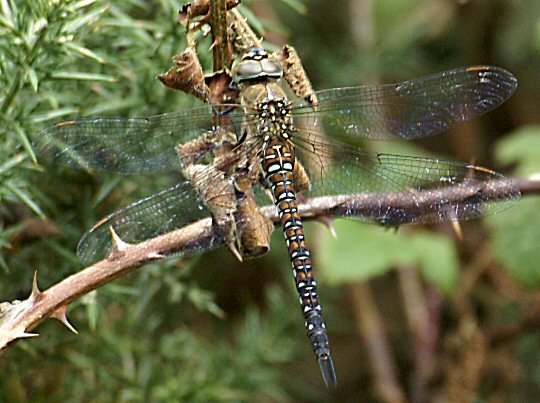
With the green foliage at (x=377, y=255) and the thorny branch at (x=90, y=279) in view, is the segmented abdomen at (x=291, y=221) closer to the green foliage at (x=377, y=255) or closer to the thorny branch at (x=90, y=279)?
the thorny branch at (x=90, y=279)

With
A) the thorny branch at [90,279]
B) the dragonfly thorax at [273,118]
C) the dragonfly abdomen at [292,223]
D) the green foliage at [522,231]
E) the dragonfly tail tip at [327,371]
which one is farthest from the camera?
the green foliage at [522,231]

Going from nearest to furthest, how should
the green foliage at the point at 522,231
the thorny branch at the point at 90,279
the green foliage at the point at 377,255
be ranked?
1. the thorny branch at the point at 90,279
2. the green foliage at the point at 522,231
3. the green foliage at the point at 377,255

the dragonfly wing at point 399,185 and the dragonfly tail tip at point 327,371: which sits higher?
the dragonfly wing at point 399,185

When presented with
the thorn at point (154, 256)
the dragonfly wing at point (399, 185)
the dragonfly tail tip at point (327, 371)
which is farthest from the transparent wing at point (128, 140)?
the dragonfly tail tip at point (327, 371)

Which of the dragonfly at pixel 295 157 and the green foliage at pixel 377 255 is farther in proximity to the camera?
the green foliage at pixel 377 255

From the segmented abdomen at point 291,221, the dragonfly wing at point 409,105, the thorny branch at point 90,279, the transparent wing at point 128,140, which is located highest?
the dragonfly wing at point 409,105

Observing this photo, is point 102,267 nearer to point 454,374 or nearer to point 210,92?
point 210,92

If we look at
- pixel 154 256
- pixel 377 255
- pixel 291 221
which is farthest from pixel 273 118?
pixel 377 255
